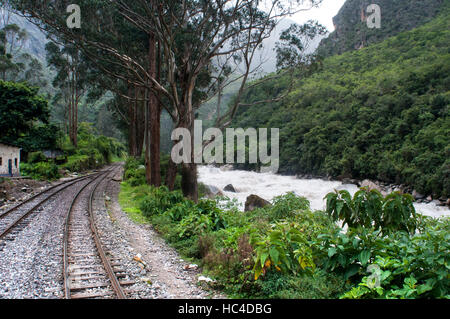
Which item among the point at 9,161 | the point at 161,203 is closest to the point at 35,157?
the point at 9,161

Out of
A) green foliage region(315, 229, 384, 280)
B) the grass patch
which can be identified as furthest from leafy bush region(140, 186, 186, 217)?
green foliage region(315, 229, 384, 280)

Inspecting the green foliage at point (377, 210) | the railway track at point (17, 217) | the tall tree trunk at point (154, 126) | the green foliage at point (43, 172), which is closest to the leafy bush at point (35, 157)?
the green foliage at point (43, 172)

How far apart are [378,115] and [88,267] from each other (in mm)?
34209

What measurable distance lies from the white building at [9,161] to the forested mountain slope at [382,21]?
47.3 m

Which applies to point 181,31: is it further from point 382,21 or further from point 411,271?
point 382,21

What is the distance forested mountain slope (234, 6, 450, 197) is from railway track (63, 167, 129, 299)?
1198cm

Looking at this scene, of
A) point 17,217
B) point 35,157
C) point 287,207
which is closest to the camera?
point 17,217

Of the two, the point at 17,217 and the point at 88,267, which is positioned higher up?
the point at 17,217

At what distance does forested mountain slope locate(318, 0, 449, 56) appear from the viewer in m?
55.9

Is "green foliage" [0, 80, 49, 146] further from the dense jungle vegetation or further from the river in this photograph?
the dense jungle vegetation

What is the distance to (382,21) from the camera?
61625mm

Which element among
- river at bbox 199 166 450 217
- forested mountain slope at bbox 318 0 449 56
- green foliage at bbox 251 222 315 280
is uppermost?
forested mountain slope at bbox 318 0 449 56
